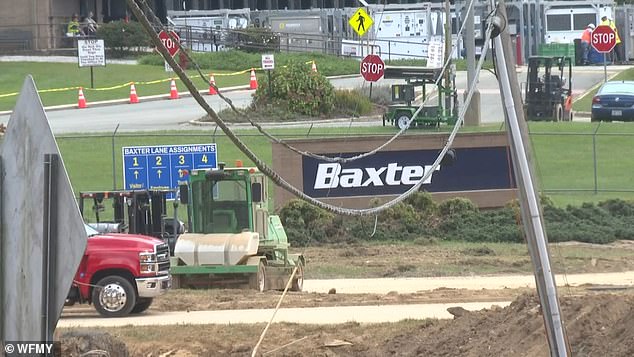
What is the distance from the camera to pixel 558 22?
66.8 metres

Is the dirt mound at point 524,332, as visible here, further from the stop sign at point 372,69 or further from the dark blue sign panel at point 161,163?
the stop sign at point 372,69

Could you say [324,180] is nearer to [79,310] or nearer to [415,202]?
[415,202]

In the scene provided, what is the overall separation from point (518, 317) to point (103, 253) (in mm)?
6825

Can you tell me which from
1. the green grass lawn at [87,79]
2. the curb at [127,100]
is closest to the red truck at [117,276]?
the curb at [127,100]

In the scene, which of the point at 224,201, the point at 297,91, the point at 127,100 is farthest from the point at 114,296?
the point at 127,100

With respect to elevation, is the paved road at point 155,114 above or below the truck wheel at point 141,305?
above

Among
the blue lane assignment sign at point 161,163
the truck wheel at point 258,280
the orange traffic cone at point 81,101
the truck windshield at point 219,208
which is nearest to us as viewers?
the truck wheel at point 258,280

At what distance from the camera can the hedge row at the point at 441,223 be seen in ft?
94.6

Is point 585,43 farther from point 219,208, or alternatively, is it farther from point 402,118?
point 219,208

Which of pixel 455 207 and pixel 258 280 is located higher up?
pixel 455 207

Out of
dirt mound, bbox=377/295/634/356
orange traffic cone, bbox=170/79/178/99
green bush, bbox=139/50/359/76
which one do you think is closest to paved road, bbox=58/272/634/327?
dirt mound, bbox=377/295/634/356

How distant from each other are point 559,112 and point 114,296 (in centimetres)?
3048

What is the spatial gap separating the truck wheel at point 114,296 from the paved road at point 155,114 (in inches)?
957

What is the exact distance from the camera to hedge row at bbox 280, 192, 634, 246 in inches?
1136
